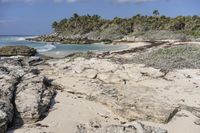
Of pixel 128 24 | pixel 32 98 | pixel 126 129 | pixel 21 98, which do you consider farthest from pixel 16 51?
pixel 128 24

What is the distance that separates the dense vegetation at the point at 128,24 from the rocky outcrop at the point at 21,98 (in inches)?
2883

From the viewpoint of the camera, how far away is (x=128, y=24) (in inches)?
4011

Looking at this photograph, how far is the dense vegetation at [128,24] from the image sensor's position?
95.8 metres

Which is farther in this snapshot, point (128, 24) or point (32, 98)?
point (128, 24)

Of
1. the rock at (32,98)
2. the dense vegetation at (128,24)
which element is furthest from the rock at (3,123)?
the dense vegetation at (128,24)

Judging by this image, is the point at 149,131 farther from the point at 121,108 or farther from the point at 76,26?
the point at 76,26

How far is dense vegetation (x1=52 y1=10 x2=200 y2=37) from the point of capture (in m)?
95.8

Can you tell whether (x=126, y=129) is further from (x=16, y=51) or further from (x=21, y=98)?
(x=16, y=51)

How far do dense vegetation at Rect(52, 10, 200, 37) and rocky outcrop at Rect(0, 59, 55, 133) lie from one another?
240 feet

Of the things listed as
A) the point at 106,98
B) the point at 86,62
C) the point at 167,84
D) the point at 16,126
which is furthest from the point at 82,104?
the point at 86,62

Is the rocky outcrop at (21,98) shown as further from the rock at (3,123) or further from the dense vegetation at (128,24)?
the dense vegetation at (128,24)

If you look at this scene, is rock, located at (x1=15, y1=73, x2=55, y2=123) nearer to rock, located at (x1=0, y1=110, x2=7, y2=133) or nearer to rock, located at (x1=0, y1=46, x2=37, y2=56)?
rock, located at (x1=0, y1=110, x2=7, y2=133)

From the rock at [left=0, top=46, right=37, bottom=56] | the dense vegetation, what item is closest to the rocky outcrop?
the rock at [left=0, top=46, right=37, bottom=56]

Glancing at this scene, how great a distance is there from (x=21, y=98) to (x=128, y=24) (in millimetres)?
90784
